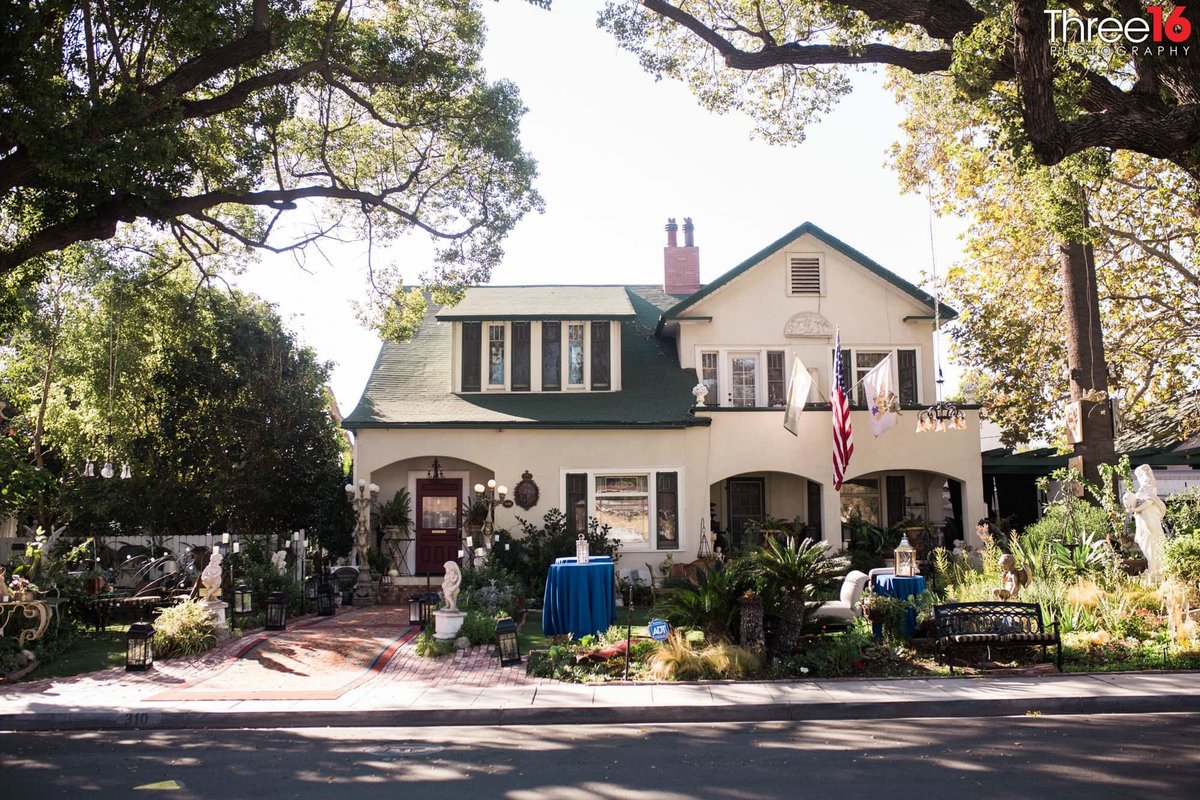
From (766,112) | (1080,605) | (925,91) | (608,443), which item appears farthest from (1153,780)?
(608,443)

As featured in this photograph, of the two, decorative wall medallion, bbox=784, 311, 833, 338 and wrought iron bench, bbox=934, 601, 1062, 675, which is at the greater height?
decorative wall medallion, bbox=784, 311, 833, 338

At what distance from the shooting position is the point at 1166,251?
19391mm

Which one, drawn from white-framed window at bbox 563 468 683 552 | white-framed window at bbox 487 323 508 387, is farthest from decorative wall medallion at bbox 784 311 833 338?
white-framed window at bbox 487 323 508 387

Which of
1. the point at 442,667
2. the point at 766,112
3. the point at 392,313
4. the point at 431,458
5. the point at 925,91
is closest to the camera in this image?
the point at 442,667

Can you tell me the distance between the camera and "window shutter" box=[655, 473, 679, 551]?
64.8 feet

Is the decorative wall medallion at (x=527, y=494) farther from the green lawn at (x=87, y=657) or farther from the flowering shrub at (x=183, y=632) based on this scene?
the green lawn at (x=87, y=657)

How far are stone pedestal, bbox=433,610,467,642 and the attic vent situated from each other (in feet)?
38.5

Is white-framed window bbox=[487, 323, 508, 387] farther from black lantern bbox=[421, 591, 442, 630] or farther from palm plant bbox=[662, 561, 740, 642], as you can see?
palm plant bbox=[662, 561, 740, 642]

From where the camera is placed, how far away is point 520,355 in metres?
21.0

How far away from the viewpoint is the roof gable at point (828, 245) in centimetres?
2080

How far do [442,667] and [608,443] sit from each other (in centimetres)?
854

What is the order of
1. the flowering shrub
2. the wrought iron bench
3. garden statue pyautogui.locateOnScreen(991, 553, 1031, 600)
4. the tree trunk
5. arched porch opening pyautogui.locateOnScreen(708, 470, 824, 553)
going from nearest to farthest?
the wrought iron bench < the flowering shrub < garden statue pyautogui.locateOnScreen(991, 553, 1031, 600) < the tree trunk < arched porch opening pyautogui.locateOnScreen(708, 470, 824, 553)

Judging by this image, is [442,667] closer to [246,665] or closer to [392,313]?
[246,665]

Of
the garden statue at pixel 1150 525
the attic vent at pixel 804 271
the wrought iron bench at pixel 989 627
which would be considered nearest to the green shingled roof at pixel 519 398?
the attic vent at pixel 804 271
